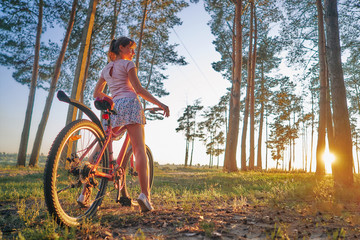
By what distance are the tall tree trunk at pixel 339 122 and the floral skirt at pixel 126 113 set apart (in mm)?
5261

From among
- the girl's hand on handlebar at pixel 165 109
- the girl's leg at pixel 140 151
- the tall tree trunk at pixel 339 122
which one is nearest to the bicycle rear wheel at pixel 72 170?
the girl's leg at pixel 140 151

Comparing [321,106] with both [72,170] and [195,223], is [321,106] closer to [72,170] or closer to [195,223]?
[195,223]

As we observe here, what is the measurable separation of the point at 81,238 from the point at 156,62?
Result: 21.0m

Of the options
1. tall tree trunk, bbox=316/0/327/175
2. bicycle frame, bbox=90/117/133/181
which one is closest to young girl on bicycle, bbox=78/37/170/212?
bicycle frame, bbox=90/117/133/181

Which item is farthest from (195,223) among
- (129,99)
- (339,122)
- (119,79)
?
(339,122)

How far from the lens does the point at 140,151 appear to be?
3131mm

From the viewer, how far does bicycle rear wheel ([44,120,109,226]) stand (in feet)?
7.09

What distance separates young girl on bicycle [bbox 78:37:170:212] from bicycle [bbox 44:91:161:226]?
0.62 ft

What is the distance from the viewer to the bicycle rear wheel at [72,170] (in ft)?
7.09

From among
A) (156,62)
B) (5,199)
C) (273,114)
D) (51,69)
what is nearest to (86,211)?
(5,199)

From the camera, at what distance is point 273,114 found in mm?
28781

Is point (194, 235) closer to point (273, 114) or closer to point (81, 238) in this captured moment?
point (81, 238)

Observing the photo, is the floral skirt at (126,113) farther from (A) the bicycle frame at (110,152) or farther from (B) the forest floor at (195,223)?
(B) the forest floor at (195,223)

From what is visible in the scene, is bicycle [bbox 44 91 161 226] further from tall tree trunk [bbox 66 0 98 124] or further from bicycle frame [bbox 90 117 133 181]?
tall tree trunk [bbox 66 0 98 124]
